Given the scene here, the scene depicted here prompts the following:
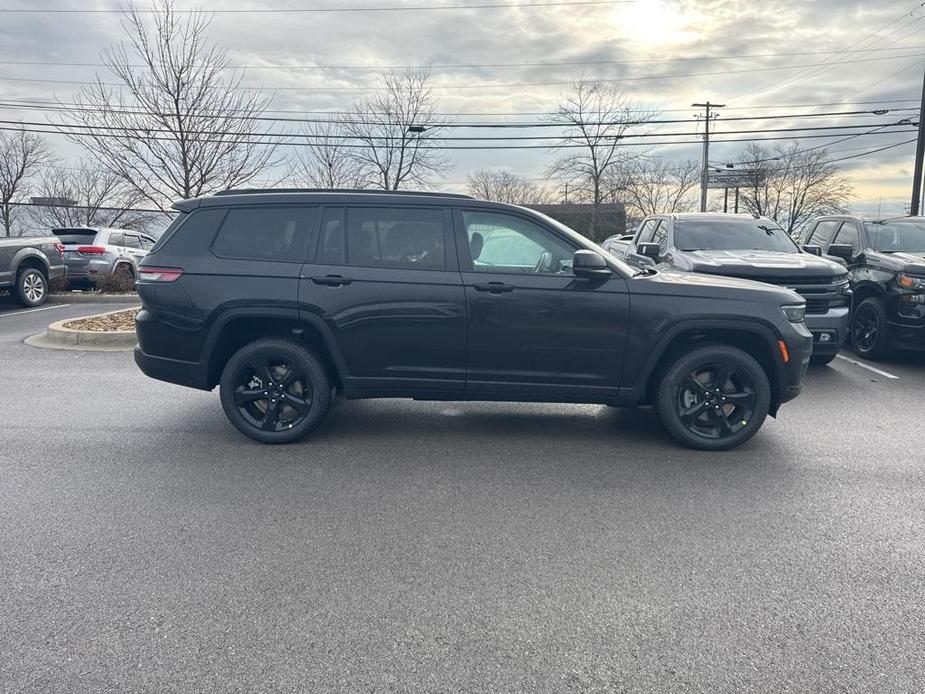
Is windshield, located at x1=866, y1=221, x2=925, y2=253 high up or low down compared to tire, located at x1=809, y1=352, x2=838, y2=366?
up

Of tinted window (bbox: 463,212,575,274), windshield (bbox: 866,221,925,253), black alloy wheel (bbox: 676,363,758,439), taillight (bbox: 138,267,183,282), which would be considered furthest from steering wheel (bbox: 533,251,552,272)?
windshield (bbox: 866,221,925,253)

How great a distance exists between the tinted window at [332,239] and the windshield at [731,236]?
17.7 ft

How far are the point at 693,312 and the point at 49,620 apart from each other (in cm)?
441

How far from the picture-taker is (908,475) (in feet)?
15.1

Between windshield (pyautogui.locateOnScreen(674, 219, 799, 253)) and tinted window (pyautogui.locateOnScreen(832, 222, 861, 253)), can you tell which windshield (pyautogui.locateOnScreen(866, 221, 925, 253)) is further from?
windshield (pyautogui.locateOnScreen(674, 219, 799, 253))

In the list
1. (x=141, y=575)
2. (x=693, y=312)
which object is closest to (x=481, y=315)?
(x=693, y=312)

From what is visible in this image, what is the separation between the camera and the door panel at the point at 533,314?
4926 mm

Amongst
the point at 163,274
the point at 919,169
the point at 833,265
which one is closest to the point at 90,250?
the point at 163,274

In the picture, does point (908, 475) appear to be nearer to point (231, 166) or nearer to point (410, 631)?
point (410, 631)

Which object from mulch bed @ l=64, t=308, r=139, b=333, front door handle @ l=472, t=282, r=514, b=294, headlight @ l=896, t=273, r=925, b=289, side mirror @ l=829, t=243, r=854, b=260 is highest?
side mirror @ l=829, t=243, r=854, b=260

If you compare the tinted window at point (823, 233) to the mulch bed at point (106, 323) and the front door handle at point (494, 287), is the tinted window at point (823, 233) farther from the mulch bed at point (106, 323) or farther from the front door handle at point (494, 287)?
the mulch bed at point (106, 323)

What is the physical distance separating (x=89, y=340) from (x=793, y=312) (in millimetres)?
9049

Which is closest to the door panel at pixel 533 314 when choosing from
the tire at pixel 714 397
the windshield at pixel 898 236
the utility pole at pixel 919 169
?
the tire at pixel 714 397

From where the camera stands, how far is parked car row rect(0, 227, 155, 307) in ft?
42.4
